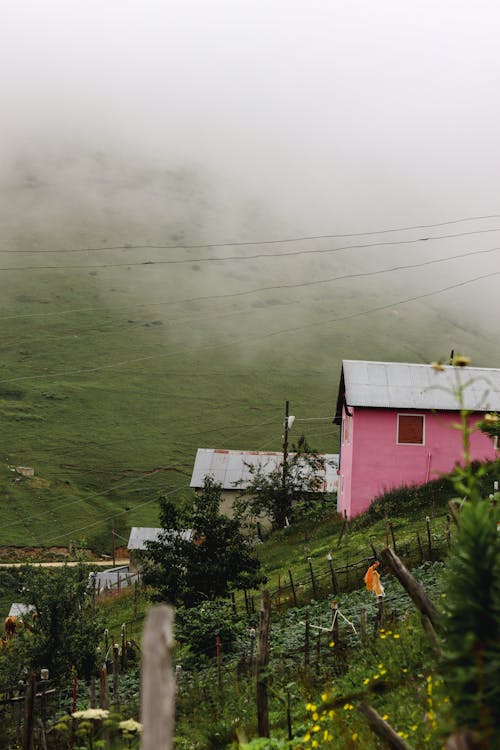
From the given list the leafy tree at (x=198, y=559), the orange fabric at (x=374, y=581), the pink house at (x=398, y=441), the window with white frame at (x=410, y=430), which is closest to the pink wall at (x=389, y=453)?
the pink house at (x=398, y=441)

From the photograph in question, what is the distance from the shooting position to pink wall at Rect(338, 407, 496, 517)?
3550cm

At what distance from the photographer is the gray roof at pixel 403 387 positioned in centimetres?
3562

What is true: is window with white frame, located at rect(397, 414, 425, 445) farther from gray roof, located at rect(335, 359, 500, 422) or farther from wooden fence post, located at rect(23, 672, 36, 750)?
wooden fence post, located at rect(23, 672, 36, 750)

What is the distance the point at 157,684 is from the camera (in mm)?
2486

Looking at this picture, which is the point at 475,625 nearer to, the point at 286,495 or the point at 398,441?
the point at 398,441

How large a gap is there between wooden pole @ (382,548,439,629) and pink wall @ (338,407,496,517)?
30.5 m

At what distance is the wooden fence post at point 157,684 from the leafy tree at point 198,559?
17.9 metres

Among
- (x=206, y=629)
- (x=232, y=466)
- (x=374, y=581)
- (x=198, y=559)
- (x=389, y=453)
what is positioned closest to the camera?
(x=374, y=581)

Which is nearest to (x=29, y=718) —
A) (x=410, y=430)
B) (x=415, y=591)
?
(x=415, y=591)

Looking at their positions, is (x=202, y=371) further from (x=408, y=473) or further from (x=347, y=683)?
(x=347, y=683)

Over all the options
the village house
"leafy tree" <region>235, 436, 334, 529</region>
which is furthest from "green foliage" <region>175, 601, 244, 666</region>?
the village house

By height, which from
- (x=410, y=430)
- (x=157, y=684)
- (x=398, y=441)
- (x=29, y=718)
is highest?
(x=410, y=430)

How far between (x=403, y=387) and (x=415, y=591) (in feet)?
106

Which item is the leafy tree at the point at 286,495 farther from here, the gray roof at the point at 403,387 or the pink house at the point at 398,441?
the gray roof at the point at 403,387
